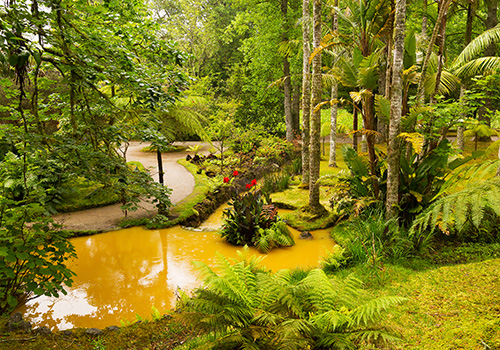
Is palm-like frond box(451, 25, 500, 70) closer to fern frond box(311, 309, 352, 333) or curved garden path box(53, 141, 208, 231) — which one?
curved garden path box(53, 141, 208, 231)

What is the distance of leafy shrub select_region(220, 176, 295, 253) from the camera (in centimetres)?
603

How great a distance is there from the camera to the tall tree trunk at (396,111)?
4.57 m

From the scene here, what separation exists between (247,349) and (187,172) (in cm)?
1023

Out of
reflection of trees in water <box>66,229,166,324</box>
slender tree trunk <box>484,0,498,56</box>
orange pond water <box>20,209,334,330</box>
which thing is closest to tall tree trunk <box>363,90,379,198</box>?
orange pond water <box>20,209,334,330</box>

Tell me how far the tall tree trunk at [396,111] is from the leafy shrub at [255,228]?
6.57ft

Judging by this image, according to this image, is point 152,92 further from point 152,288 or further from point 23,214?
point 152,288

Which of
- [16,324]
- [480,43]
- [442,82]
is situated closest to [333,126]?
[442,82]

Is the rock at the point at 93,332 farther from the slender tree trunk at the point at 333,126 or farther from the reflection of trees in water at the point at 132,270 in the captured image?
the slender tree trunk at the point at 333,126

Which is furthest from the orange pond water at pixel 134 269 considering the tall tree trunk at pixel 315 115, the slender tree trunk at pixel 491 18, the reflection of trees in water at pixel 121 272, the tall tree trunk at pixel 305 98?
the slender tree trunk at pixel 491 18

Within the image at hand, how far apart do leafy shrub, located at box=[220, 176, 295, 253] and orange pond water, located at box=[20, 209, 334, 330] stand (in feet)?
0.58

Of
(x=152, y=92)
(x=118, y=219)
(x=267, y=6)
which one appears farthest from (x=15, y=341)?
(x=267, y=6)

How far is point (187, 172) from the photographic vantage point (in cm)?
1209

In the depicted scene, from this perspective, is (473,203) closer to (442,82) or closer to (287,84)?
(442,82)

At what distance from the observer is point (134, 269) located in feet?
18.2
